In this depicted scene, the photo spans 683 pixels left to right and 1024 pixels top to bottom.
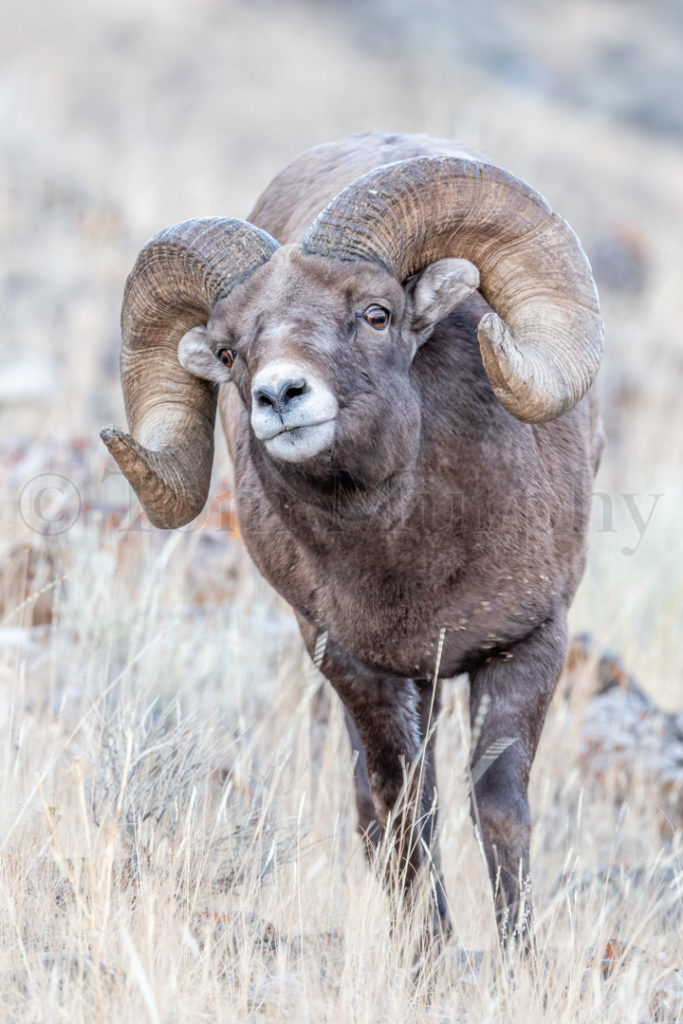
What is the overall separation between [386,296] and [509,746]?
1691mm

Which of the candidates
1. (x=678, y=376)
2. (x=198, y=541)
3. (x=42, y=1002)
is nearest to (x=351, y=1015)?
(x=42, y=1002)

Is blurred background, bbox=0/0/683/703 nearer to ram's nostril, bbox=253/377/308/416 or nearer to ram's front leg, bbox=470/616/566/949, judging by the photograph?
ram's front leg, bbox=470/616/566/949

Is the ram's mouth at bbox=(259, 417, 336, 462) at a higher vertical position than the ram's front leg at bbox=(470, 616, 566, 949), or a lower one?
higher

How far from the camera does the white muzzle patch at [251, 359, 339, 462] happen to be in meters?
3.82

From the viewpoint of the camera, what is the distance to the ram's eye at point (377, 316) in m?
4.31

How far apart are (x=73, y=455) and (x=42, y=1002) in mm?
5621

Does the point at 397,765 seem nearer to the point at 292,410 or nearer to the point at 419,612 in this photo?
the point at 419,612

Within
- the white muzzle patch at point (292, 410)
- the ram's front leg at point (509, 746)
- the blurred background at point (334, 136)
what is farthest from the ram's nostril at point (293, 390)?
the blurred background at point (334, 136)

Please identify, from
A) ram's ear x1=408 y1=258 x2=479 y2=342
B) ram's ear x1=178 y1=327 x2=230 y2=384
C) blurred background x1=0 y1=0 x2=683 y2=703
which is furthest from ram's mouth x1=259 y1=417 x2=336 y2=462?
blurred background x1=0 y1=0 x2=683 y2=703

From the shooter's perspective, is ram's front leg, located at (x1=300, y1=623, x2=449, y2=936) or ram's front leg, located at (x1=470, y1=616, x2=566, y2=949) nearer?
ram's front leg, located at (x1=470, y1=616, x2=566, y2=949)

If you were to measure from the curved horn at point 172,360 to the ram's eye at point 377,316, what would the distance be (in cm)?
46

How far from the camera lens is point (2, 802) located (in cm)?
439

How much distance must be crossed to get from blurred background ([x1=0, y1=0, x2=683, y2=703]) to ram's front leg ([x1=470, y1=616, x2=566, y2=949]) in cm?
373

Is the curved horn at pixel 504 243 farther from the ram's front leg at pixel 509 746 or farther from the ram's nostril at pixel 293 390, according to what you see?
the ram's front leg at pixel 509 746
